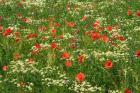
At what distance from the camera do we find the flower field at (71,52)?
6270 millimetres

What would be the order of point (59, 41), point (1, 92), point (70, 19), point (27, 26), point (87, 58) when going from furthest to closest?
point (70, 19)
point (27, 26)
point (59, 41)
point (87, 58)
point (1, 92)

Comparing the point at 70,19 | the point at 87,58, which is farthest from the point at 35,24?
the point at 87,58

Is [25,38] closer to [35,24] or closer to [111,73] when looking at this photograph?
[35,24]

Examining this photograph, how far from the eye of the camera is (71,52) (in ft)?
24.3

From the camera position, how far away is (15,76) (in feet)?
21.9

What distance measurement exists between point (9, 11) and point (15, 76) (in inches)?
196

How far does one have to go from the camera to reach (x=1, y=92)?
20.5 ft

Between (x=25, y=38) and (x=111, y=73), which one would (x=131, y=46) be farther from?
(x=25, y=38)

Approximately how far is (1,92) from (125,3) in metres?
6.39

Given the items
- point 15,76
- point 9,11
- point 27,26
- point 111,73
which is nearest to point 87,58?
point 111,73

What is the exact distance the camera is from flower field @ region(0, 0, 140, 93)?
627cm

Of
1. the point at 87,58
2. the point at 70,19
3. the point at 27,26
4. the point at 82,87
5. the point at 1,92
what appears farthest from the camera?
the point at 70,19

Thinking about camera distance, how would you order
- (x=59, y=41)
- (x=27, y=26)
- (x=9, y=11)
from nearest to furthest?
(x=59, y=41), (x=27, y=26), (x=9, y=11)

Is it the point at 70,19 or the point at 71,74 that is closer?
the point at 71,74
